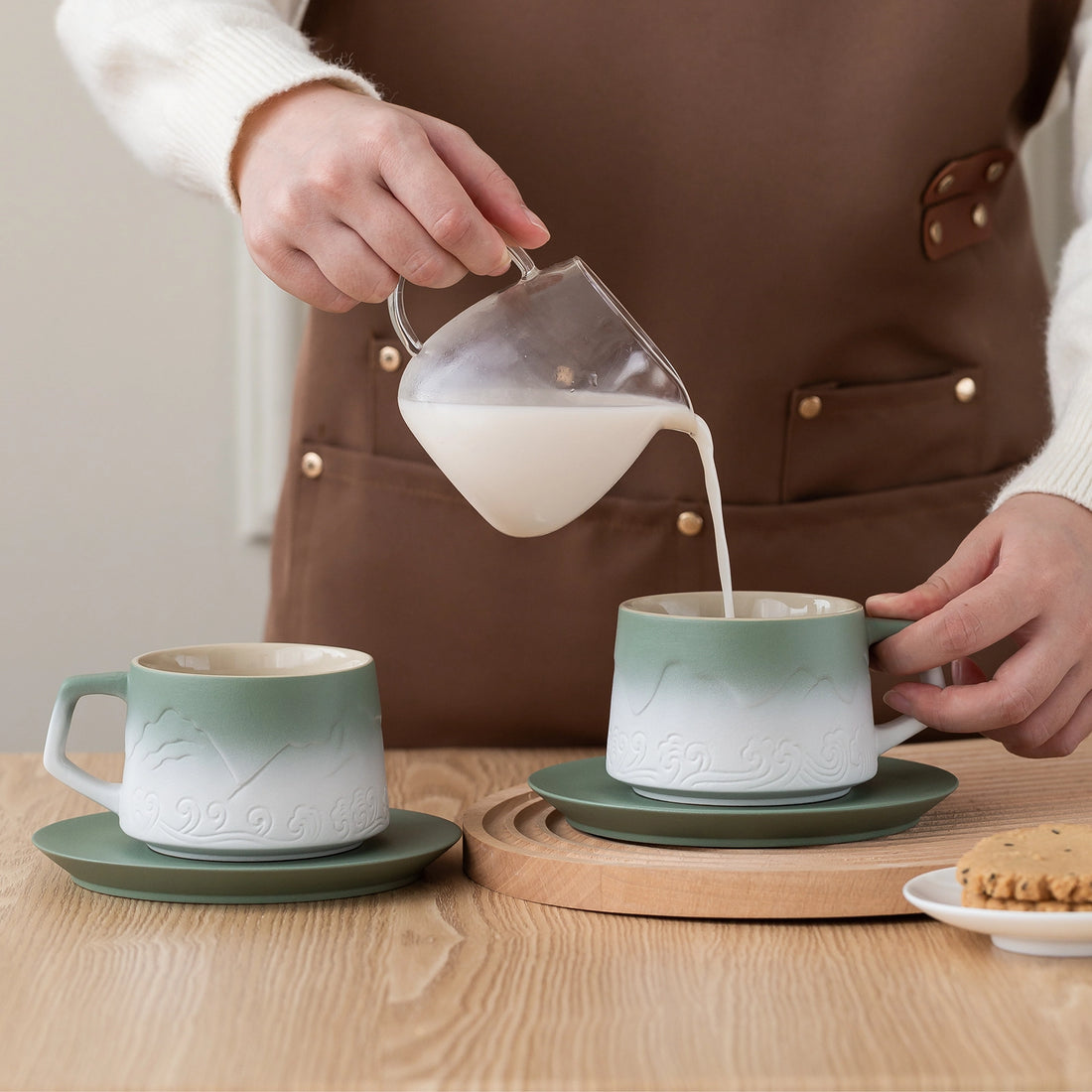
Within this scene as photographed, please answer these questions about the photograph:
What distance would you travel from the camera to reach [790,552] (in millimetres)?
1297

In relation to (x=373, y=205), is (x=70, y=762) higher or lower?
lower

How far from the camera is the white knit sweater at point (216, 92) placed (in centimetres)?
93

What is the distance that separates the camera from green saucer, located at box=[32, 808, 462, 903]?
0.73 meters

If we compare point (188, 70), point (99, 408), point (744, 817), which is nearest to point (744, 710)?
point (744, 817)

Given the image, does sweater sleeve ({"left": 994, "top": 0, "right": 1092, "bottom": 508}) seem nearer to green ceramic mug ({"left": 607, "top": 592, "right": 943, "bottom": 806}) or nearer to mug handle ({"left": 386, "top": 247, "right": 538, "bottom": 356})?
green ceramic mug ({"left": 607, "top": 592, "right": 943, "bottom": 806})

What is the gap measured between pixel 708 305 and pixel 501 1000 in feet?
2.52

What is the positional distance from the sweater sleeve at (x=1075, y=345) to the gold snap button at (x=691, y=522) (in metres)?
0.28

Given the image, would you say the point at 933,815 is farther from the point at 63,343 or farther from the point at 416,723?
the point at 63,343

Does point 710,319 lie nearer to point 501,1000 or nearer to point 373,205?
point 373,205

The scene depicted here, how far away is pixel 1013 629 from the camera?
2.88ft

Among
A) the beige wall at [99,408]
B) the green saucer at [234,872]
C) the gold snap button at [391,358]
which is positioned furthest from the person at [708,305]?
the beige wall at [99,408]

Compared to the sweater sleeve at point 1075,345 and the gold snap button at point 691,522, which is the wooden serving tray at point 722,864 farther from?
the gold snap button at point 691,522

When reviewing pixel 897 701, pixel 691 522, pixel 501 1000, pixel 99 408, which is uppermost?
pixel 99 408

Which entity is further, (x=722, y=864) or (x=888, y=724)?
(x=888, y=724)
